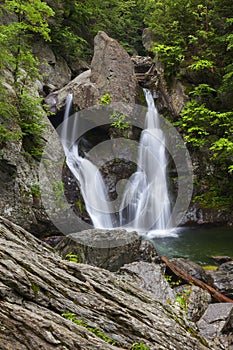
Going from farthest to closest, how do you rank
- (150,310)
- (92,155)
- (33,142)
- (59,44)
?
1. (59,44)
2. (92,155)
3. (33,142)
4. (150,310)

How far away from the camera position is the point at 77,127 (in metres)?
14.6

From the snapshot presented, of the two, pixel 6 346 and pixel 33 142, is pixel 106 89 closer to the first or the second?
pixel 33 142

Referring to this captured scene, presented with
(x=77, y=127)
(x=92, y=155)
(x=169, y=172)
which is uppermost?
(x=77, y=127)

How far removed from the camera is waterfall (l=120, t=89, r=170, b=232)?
41.8 ft

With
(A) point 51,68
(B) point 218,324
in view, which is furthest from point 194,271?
(A) point 51,68

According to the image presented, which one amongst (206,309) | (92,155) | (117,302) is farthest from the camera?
(92,155)

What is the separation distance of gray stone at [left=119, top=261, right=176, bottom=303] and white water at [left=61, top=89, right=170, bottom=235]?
5809 millimetres

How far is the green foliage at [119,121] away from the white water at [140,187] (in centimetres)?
121

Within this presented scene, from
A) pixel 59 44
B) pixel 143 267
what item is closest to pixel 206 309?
pixel 143 267

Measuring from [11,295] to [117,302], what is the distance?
1.23 m

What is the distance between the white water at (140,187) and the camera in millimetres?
12070

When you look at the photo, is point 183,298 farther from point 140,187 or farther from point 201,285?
point 140,187

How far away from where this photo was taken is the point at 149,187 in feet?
45.0

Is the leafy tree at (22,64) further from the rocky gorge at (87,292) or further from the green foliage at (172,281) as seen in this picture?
the green foliage at (172,281)
